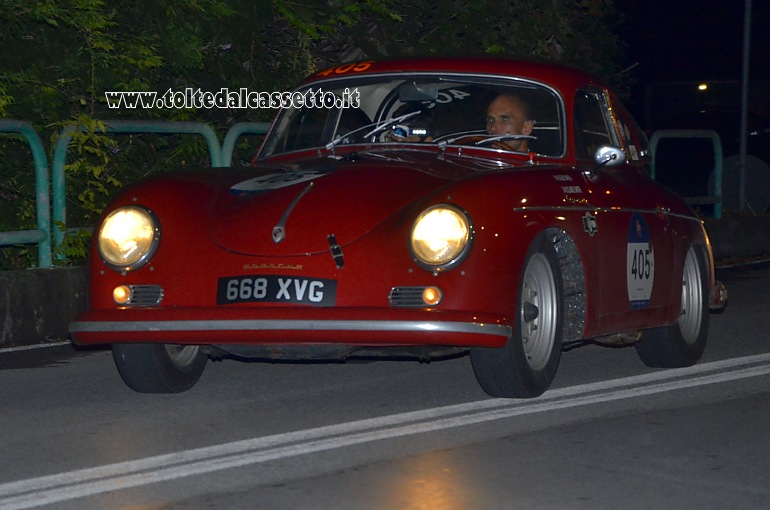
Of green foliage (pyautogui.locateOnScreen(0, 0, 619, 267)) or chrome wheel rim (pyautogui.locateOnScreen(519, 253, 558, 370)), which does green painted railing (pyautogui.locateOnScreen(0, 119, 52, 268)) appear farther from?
chrome wheel rim (pyautogui.locateOnScreen(519, 253, 558, 370))

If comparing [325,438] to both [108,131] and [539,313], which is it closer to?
[539,313]

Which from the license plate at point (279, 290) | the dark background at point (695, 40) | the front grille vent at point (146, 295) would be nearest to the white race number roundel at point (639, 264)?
the license plate at point (279, 290)

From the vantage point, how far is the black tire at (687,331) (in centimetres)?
786

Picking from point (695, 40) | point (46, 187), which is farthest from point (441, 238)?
point (695, 40)

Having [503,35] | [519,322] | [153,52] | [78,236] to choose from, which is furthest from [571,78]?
[503,35]

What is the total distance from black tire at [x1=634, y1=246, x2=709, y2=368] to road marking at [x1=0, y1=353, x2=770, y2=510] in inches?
5.0

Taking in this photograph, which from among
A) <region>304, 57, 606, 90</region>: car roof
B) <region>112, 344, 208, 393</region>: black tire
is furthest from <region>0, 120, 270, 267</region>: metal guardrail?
<region>112, 344, 208, 393</region>: black tire

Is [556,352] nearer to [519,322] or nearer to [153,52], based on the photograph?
[519,322]

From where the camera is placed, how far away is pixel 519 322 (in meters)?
6.38

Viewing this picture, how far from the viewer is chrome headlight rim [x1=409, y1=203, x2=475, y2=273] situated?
620 centimetres

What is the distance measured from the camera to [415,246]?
20.4ft

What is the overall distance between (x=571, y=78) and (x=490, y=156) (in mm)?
714

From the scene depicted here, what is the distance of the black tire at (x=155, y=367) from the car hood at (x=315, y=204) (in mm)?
729

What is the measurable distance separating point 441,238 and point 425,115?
5.00 feet
